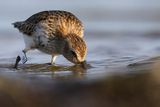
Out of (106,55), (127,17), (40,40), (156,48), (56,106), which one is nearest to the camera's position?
(56,106)

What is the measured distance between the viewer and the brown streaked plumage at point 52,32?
37.9 ft

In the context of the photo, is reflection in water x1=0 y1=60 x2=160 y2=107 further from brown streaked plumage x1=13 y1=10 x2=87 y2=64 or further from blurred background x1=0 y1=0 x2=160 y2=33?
blurred background x1=0 y1=0 x2=160 y2=33

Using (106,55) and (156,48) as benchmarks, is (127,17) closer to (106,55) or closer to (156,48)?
(156,48)

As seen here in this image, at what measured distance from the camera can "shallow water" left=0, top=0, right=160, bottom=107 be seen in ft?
20.1

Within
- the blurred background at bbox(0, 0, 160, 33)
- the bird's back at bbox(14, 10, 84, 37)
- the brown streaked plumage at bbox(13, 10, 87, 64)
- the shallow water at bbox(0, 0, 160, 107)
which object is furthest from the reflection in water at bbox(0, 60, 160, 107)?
the blurred background at bbox(0, 0, 160, 33)

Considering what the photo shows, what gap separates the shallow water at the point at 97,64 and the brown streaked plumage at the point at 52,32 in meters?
0.33

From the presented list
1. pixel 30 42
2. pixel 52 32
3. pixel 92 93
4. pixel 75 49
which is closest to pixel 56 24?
pixel 52 32

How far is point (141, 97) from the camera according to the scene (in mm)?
6148

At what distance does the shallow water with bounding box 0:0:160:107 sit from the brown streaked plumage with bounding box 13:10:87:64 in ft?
1.08

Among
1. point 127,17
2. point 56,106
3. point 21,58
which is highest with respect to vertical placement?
point 127,17

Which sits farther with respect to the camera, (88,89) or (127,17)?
(127,17)

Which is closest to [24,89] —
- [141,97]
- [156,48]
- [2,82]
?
[2,82]

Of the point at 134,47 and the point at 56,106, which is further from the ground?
the point at 134,47

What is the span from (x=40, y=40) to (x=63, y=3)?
7490 mm
